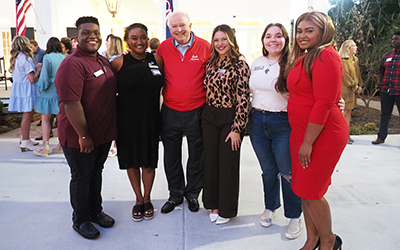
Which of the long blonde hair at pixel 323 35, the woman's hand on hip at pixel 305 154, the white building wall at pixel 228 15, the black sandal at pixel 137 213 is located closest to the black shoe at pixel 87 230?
the black sandal at pixel 137 213

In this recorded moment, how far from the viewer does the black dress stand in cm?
283

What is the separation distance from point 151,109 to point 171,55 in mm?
563

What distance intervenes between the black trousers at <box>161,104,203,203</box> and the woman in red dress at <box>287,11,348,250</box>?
1.10m

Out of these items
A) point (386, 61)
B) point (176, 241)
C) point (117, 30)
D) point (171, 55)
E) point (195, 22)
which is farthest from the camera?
point (117, 30)

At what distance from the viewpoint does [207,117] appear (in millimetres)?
2955

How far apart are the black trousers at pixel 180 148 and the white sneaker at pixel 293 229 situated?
99 cm

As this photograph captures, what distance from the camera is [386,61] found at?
5.60 m

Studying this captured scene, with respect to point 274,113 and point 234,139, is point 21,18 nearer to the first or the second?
point 234,139

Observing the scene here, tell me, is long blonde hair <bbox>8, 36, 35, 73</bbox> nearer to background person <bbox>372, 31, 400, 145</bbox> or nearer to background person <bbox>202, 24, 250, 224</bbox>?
background person <bbox>202, 24, 250, 224</bbox>

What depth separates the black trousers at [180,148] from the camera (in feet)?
10.2

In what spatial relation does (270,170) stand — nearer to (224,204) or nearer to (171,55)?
(224,204)

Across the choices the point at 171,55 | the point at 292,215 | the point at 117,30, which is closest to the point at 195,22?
the point at 117,30

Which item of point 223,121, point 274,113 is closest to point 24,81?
point 223,121

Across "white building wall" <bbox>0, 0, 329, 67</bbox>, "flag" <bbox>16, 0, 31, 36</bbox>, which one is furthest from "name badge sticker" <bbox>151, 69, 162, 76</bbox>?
"white building wall" <bbox>0, 0, 329, 67</bbox>
